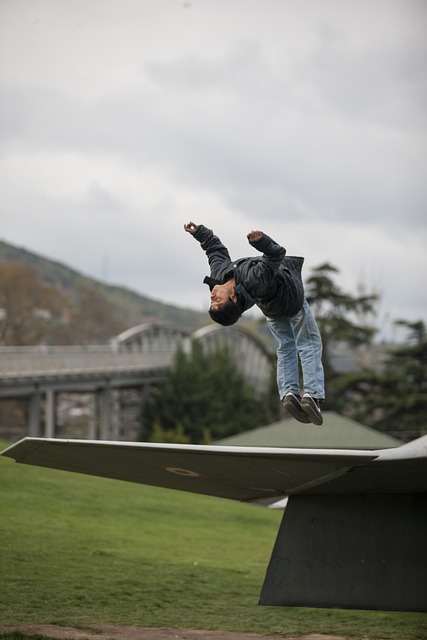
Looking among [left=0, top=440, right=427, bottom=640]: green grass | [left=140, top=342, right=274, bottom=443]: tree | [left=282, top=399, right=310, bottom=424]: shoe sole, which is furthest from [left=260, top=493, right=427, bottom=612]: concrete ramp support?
[left=140, top=342, right=274, bottom=443]: tree

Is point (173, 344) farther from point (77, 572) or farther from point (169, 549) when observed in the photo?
point (77, 572)

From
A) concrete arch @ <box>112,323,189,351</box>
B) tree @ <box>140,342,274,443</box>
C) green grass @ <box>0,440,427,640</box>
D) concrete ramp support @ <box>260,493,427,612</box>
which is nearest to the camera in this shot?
concrete ramp support @ <box>260,493,427,612</box>

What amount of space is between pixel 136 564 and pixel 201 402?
56155 mm

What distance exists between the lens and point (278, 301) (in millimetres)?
9219

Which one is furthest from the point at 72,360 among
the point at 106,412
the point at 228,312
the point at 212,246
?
the point at 228,312

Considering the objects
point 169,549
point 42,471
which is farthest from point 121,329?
point 169,549

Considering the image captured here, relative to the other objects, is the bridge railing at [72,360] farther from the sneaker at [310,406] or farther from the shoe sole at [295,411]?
the sneaker at [310,406]

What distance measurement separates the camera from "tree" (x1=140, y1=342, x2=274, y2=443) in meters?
78.5

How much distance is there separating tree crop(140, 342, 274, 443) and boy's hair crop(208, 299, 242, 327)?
2698 inches

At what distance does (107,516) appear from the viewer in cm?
3072

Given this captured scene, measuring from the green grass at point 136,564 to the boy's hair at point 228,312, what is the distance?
6.98 metres

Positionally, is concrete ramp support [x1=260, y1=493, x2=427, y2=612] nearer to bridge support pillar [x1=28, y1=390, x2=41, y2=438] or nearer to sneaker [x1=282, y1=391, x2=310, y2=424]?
sneaker [x1=282, y1=391, x2=310, y2=424]

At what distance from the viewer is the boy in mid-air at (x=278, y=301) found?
346 inches

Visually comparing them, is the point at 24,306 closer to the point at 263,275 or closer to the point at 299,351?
the point at 299,351
